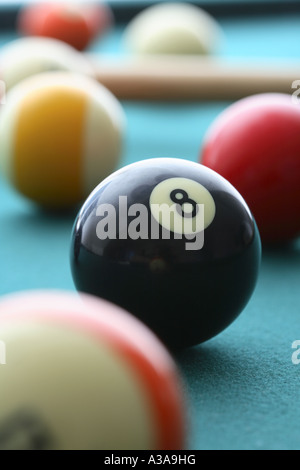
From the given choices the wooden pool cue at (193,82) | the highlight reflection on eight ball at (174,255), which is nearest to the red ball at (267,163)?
the highlight reflection on eight ball at (174,255)

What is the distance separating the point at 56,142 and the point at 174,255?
1.25 m

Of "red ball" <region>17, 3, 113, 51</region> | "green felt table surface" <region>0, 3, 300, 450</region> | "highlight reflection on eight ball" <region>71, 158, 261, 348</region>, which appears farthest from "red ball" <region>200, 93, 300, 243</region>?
"red ball" <region>17, 3, 113, 51</region>

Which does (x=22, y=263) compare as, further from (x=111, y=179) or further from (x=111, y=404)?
(x=111, y=404)

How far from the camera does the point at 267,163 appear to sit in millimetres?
2648

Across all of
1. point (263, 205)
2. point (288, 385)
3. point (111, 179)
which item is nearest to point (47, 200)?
point (263, 205)

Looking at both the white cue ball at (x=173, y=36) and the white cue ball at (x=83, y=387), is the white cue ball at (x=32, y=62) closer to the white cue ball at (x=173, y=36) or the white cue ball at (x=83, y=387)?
the white cue ball at (x=173, y=36)

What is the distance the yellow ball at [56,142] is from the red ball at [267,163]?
49 centimetres

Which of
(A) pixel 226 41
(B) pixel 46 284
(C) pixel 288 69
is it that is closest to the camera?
(B) pixel 46 284

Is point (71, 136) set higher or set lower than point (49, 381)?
higher

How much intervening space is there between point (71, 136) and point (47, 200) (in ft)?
0.83

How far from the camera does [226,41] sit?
7121mm

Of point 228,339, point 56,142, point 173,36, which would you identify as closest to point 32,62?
point 56,142

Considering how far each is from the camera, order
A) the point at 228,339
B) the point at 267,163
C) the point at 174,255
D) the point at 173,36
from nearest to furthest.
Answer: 1. the point at 174,255
2. the point at 228,339
3. the point at 267,163
4. the point at 173,36

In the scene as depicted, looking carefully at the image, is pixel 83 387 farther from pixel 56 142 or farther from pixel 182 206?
pixel 56 142
